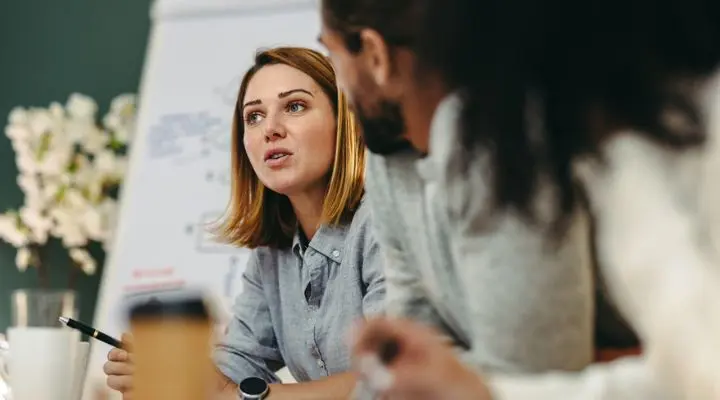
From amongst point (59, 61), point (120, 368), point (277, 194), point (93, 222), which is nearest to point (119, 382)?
point (120, 368)

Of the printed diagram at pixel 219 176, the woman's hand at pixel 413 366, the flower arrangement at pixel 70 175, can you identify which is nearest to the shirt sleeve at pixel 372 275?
the woman's hand at pixel 413 366

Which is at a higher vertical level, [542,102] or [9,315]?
[542,102]

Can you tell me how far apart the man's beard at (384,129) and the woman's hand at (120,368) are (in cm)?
34

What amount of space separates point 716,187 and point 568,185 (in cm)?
9

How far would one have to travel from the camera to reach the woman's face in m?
0.84

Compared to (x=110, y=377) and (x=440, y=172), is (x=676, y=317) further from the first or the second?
(x=110, y=377)

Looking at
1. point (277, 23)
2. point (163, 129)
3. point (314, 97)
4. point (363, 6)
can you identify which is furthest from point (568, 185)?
point (163, 129)

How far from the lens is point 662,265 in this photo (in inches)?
20.1

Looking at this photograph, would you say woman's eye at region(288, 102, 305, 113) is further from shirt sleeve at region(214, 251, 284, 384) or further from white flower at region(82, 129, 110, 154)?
white flower at region(82, 129, 110, 154)

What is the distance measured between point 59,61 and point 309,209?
0.69m

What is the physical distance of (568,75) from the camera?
1.88ft

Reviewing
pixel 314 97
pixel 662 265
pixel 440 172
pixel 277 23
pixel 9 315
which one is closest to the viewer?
pixel 662 265

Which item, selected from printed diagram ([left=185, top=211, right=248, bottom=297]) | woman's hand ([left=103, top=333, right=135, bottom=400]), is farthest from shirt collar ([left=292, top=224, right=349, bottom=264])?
woman's hand ([left=103, top=333, right=135, bottom=400])

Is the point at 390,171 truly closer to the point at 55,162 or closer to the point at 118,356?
the point at 118,356
